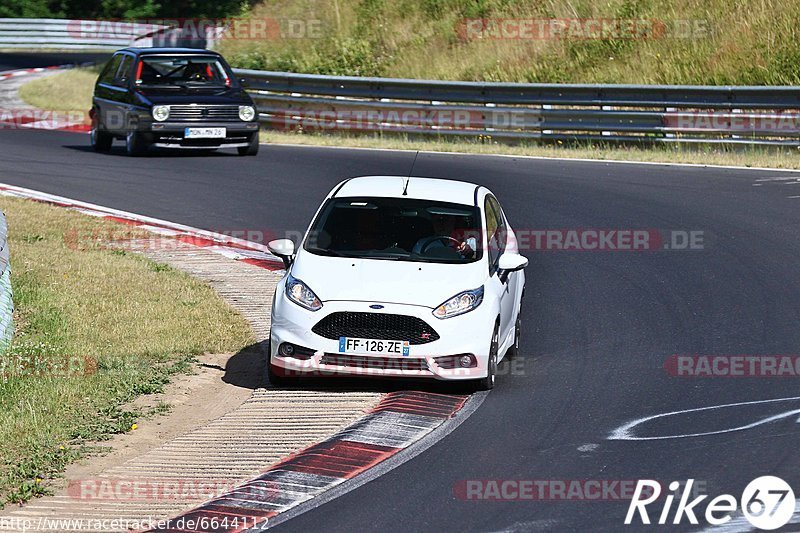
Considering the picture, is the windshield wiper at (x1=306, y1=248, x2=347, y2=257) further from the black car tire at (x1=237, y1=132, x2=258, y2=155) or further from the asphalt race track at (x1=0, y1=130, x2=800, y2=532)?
the black car tire at (x1=237, y1=132, x2=258, y2=155)

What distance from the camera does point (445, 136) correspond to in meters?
25.7

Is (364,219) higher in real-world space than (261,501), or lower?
higher

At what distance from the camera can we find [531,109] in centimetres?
2466

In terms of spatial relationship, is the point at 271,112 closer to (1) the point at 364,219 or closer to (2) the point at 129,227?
(2) the point at 129,227

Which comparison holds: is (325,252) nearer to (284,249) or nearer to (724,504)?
(284,249)

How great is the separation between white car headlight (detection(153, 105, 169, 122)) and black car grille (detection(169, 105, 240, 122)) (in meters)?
0.06

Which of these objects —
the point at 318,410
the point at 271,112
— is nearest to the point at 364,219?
the point at 318,410

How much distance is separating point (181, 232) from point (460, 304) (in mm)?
7218

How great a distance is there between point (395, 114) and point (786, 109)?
296 inches

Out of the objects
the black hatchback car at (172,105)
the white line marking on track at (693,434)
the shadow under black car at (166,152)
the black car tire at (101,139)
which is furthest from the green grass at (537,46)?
the white line marking on track at (693,434)

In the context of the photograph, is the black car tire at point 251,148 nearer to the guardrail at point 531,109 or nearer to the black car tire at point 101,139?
the guardrail at point 531,109

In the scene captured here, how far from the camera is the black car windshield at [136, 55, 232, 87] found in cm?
2270

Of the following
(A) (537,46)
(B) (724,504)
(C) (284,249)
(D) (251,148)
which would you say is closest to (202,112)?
(D) (251,148)

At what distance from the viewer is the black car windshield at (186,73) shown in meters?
22.7
